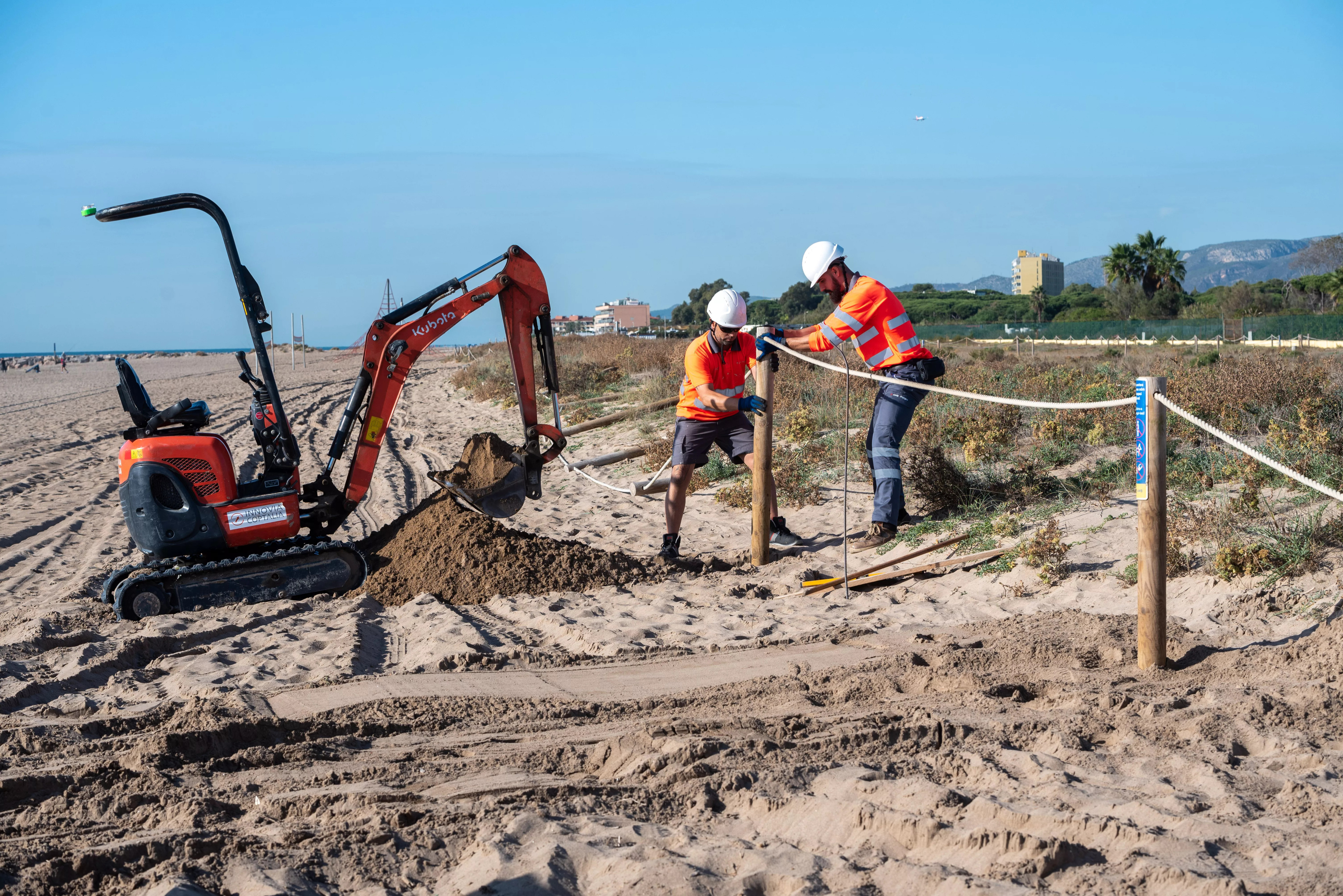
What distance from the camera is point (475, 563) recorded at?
7.45 metres

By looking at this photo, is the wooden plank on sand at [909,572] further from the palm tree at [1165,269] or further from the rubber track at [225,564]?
the palm tree at [1165,269]

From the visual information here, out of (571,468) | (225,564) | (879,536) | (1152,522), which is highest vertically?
(1152,522)

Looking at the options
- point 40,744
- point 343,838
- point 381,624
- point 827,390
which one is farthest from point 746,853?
point 827,390

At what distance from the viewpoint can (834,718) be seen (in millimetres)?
4445

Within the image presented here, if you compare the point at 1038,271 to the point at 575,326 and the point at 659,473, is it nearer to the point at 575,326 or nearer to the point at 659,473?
the point at 575,326

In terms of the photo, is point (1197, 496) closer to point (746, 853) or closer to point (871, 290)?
point (871, 290)

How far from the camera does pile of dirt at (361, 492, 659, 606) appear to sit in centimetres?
728

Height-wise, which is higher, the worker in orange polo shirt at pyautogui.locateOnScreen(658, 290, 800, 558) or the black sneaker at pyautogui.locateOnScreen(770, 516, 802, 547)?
the worker in orange polo shirt at pyautogui.locateOnScreen(658, 290, 800, 558)

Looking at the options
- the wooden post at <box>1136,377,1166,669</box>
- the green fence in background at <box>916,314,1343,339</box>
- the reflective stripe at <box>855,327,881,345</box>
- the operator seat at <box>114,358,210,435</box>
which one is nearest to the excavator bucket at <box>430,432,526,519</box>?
the operator seat at <box>114,358,210,435</box>

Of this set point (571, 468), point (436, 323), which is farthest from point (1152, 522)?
point (571, 468)

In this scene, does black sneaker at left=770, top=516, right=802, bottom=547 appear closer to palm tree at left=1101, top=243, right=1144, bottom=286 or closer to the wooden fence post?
the wooden fence post

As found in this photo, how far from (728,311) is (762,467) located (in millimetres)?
1276

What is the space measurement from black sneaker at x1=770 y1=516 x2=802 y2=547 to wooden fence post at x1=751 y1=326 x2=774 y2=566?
0.16 meters

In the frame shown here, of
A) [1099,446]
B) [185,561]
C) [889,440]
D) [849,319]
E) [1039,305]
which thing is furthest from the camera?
[1039,305]
